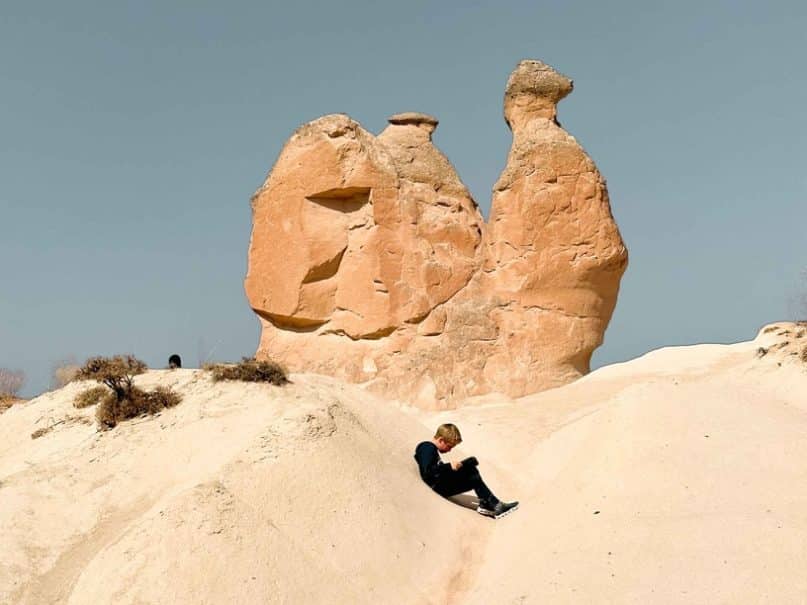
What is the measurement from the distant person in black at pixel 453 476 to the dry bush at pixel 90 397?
12.4 feet

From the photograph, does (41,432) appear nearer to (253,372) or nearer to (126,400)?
(126,400)

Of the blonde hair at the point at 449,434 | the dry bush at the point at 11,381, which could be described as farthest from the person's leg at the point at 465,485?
the dry bush at the point at 11,381

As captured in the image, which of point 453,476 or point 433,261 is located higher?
point 433,261

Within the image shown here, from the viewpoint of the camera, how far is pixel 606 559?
17.3 ft

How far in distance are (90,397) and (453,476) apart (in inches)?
171

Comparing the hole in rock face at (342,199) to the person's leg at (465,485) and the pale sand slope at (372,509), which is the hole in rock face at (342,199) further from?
the person's leg at (465,485)

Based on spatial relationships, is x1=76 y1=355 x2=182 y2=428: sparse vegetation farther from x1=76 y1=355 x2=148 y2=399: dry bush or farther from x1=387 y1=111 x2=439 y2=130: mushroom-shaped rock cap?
x1=387 y1=111 x2=439 y2=130: mushroom-shaped rock cap

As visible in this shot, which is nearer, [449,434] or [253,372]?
[449,434]

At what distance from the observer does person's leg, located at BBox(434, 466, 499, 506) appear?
7.01m

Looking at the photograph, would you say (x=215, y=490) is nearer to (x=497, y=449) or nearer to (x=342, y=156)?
(x=497, y=449)

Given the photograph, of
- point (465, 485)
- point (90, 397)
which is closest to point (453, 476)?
point (465, 485)

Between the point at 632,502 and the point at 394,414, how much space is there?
3417mm

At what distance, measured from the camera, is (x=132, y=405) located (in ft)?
24.9

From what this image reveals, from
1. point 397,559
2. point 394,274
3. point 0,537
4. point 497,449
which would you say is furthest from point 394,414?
point 394,274
